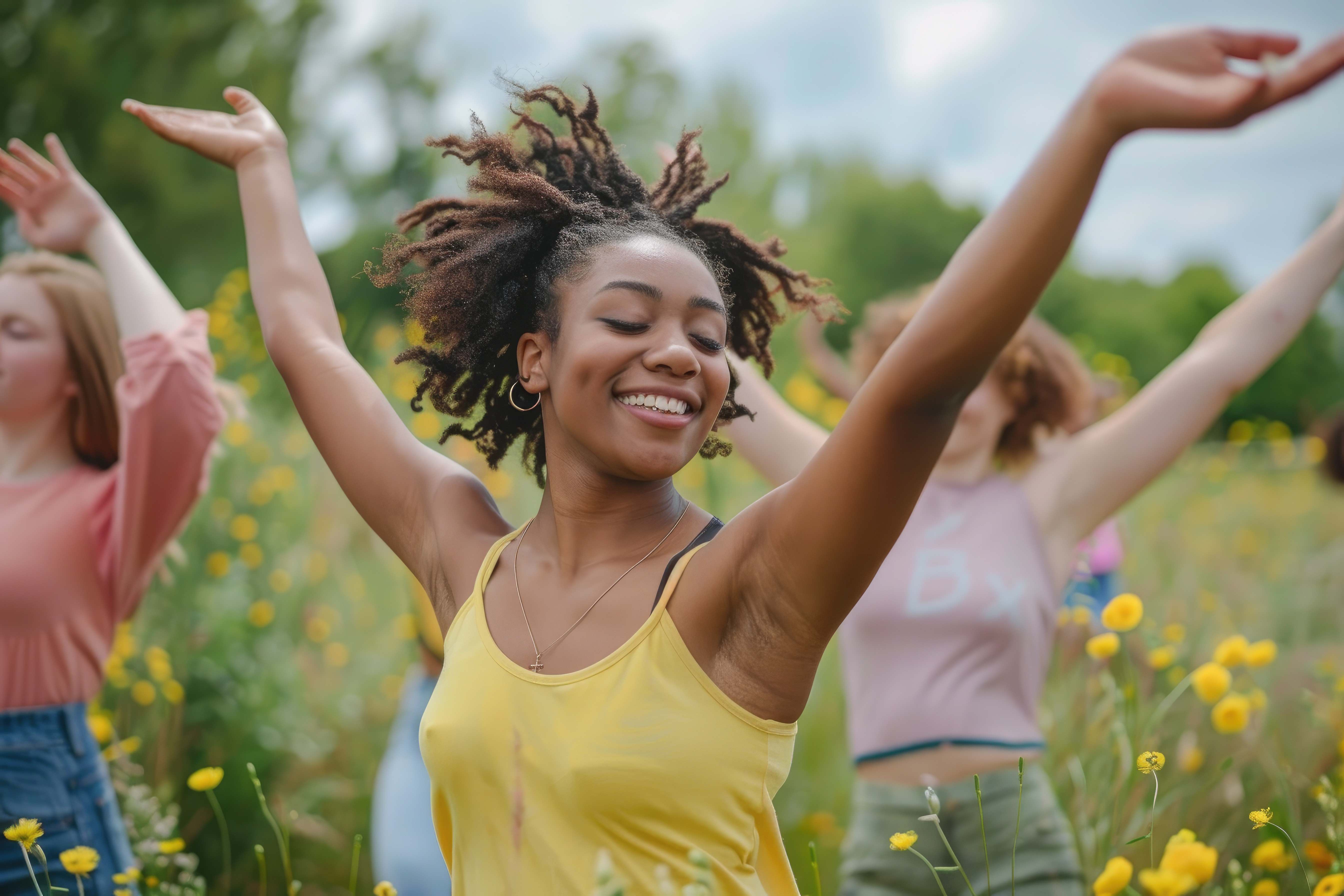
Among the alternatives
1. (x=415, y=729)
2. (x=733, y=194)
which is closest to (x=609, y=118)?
(x=733, y=194)

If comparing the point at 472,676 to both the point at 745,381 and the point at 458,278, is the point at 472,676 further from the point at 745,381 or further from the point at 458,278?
the point at 745,381

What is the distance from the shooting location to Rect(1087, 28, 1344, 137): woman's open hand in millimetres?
887

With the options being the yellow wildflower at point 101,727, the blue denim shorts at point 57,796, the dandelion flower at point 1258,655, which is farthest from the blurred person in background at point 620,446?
the yellow wildflower at point 101,727

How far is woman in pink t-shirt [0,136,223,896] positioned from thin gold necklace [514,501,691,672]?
3.75 feet

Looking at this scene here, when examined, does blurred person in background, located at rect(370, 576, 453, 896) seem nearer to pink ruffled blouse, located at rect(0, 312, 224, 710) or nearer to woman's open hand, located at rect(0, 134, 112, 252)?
pink ruffled blouse, located at rect(0, 312, 224, 710)

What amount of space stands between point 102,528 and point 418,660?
1.98 m

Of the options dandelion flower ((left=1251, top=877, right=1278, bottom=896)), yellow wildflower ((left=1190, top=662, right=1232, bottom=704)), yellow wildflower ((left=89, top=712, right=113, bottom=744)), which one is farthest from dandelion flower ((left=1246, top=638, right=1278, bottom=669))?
yellow wildflower ((left=89, top=712, right=113, bottom=744))

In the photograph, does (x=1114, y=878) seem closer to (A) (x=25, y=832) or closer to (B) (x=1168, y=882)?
(B) (x=1168, y=882)

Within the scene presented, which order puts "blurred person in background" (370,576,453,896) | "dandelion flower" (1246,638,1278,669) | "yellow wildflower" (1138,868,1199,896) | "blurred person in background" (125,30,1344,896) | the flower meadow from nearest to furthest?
1. "blurred person in background" (125,30,1344,896)
2. "yellow wildflower" (1138,868,1199,896)
3. "dandelion flower" (1246,638,1278,669)
4. the flower meadow
5. "blurred person in background" (370,576,453,896)

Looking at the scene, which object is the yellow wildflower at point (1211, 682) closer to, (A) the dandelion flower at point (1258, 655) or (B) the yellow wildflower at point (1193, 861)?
(A) the dandelion flower at point (1258, 655)

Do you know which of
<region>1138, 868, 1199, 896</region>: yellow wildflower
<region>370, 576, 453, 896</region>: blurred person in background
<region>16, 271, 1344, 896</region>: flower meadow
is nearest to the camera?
<region>1138, 868, 1199, 896</region>: yellow wildflower

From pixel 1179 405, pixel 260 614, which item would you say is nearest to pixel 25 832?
pixel 1179 405

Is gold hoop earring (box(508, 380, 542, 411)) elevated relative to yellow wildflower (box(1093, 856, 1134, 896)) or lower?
elevated

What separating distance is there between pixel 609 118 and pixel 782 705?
18028 mm
